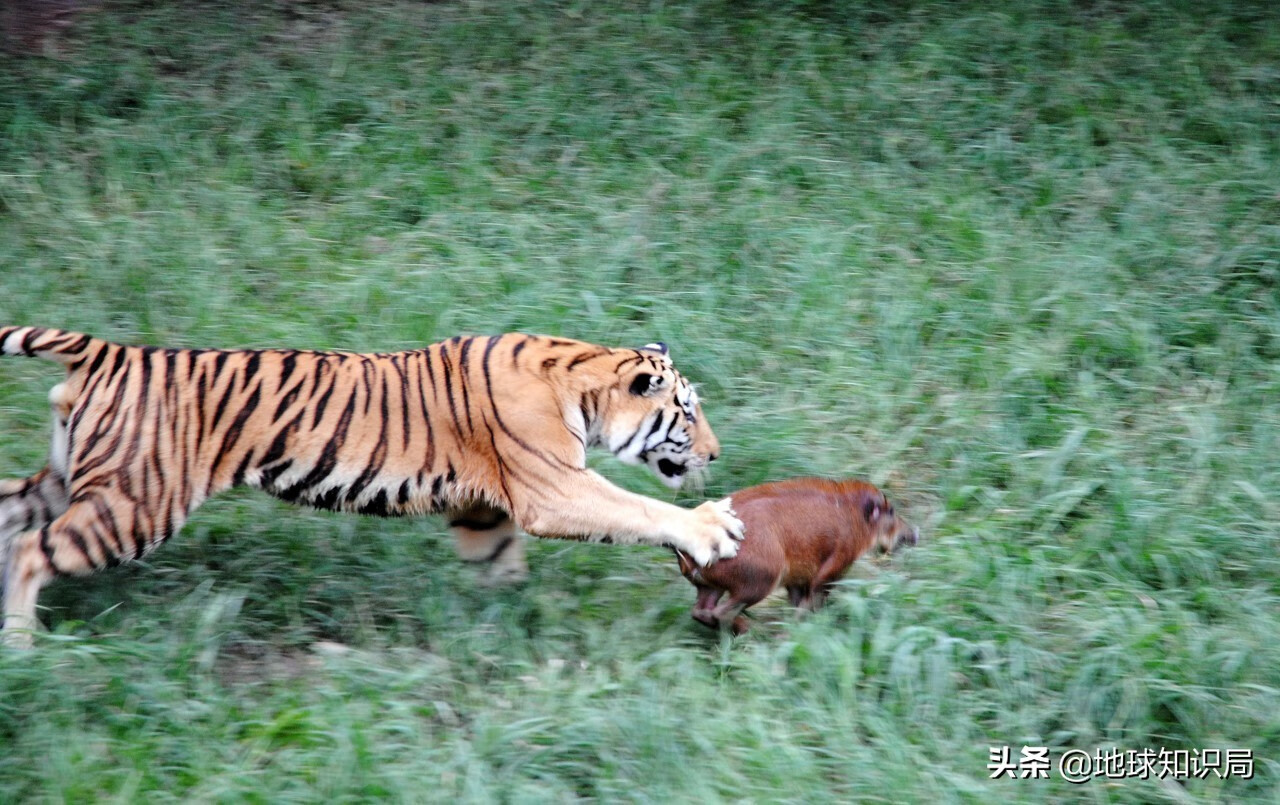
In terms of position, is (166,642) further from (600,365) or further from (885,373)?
(885,373)

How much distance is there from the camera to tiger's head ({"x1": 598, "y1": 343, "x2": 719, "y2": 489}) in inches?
184

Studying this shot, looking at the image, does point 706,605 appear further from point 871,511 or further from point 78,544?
point 78,544

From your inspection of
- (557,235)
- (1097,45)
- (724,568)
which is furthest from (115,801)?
(1097,45)

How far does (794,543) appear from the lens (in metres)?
4.36

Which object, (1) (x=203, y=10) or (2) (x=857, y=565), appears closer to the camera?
(2) (x=857, y=565)

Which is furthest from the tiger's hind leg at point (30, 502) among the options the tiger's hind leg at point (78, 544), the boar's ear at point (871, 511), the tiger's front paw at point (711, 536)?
the boar's ear at point (871, 511)

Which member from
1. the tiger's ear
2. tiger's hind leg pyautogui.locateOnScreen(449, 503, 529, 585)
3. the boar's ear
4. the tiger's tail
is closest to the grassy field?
tiger's hind leg pyautogui.locateOnScreen(449, 503, 529, 585)

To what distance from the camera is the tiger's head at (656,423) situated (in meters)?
4.68

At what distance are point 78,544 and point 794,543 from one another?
238cm

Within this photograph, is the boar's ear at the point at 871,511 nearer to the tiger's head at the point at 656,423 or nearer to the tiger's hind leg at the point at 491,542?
the tiger's head at the point at 656,423

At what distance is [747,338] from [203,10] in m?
4.78

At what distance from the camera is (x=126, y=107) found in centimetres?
754

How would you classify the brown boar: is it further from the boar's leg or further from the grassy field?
the grassy field

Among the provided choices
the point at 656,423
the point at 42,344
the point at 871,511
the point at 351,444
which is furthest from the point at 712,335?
the point at 42,344
